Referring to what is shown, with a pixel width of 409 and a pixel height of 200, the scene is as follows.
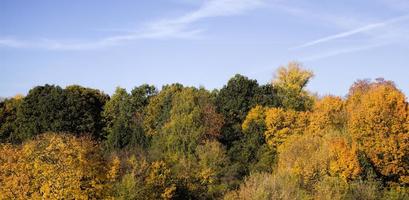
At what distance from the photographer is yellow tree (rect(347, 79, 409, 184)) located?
2376 inches

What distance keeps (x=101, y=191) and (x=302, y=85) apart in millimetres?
59370

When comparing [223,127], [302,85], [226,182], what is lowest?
[226,182]

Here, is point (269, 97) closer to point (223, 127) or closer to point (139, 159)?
point (223, 127)

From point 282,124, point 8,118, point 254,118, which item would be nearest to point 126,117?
point 8,118

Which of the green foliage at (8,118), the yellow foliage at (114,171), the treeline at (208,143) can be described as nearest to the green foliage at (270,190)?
the treeline at (208,143)

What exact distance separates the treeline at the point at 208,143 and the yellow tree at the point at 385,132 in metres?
0.10

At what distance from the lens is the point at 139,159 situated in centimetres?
5847

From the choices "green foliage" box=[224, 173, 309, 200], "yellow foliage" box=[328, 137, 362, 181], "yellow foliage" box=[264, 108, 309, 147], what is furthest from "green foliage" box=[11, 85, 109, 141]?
"green foliage" box=[224, 173, 309, 200]

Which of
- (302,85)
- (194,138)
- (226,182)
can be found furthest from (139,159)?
(302,85)

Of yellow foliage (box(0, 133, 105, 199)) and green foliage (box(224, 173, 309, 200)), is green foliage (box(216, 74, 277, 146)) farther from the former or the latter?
yellow foliage (box(0, 133, 105, 199))

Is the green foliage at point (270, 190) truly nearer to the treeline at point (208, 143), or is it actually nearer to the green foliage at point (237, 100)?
the treeline at point (208, 143)

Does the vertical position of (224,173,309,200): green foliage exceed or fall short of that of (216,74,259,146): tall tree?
it falls short

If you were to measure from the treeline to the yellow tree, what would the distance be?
0.10 meters

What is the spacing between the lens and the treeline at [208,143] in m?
45.1
